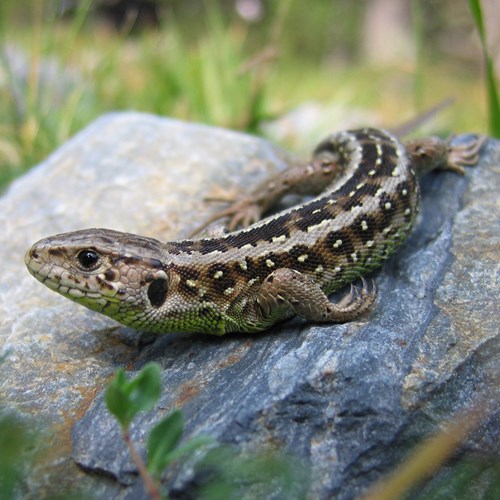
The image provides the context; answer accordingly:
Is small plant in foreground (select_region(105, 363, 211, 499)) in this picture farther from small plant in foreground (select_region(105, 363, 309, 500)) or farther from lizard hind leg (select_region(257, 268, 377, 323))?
lizard hind leg (select_region(257, 268, 377, 323))

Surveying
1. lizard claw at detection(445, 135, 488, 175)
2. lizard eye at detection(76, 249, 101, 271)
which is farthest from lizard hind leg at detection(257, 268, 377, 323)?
lizard claw at detection(445, 135, 488, 175)

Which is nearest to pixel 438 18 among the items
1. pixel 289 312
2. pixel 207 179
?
pixel 207 179

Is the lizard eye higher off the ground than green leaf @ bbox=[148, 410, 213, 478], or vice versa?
green leaf @ bbox=[148, 410, 213, 478]

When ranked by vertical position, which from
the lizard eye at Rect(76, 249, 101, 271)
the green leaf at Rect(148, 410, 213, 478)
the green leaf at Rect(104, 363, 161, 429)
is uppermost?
the green leaf at Rect(104, 363, 161, 429)

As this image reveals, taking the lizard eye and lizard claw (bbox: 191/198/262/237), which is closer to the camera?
the lizard eye

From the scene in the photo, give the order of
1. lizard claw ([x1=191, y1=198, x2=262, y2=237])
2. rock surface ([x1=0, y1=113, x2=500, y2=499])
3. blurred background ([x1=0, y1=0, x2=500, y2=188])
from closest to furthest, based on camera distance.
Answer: rock surface ([x1=0, y1=113, x2=500, y2=499]) < lizard claw ([x1=191, y1=198, x2=262, y2=237]) < blurred background ([x1=0, y1=0, x2=500, y2=188])

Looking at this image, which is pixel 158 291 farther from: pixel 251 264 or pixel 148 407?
pixel 148 407

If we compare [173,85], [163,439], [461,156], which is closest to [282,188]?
[461,156]

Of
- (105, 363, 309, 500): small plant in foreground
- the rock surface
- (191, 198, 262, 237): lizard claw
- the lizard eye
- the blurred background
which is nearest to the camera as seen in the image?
(105, 363, 309, 500): small plant in foreground

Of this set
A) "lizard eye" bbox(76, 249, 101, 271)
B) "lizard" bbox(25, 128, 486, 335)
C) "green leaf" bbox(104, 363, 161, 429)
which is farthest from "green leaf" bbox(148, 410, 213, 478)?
"lizard eye" bbox(76, 249, 101, 271)
